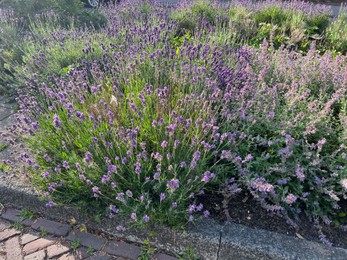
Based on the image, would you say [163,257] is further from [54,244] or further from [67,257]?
[54,244]

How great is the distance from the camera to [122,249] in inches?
88.2

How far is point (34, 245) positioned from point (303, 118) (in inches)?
93.1

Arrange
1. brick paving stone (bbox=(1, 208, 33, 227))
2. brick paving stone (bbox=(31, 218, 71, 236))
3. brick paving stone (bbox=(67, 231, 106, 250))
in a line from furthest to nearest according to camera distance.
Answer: brick paving stone (bbox=(1, 208, 33, 227)) < brick paving stone (bbox=(31, 218, 71, 236)) < brick paving stone (bbox=(67, 231, 106, 250))

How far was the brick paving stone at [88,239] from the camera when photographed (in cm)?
228

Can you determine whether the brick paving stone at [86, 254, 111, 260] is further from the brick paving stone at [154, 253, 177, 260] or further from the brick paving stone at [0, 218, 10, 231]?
the brick paving stone at [0, 218, 10, 231]

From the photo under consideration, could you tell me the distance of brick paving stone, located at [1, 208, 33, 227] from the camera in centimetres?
249

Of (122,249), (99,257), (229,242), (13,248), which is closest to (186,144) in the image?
(229,242)

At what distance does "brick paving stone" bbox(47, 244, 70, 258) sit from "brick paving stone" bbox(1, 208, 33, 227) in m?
0.34

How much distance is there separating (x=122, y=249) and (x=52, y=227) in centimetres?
62

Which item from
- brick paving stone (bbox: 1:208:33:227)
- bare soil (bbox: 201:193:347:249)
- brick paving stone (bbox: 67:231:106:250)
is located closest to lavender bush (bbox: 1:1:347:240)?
bare soil (bbox: 201:193:347:249)

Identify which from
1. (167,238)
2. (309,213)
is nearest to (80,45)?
(167,238)

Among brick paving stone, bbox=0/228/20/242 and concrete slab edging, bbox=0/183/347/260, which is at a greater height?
concrete slab edging, bbox=0/183/347/260

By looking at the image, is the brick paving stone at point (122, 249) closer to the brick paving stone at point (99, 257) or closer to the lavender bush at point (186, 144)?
the brick paving stone at point (99, 257)

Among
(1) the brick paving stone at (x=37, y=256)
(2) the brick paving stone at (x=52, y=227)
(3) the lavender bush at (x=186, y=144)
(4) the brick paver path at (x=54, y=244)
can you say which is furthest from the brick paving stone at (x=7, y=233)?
(3) the lavender bush at (x=186, y=144)
